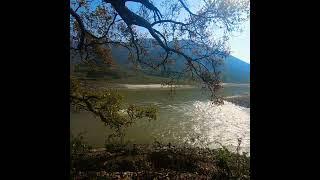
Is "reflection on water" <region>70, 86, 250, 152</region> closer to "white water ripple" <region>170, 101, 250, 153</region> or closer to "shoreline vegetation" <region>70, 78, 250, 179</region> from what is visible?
"white water ripple" <region>170, 101, 250, 153</region>

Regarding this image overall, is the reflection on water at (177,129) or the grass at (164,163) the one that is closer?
the grass at (164,163)

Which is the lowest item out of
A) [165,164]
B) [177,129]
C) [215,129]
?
[215,129]

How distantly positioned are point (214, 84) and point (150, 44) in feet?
7.33

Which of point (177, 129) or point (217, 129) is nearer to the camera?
point (177, 129)

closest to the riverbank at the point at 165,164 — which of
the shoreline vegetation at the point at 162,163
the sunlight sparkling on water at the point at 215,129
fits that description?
the shoreline vegetation at the point at 162,163

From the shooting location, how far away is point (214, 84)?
9109 mm

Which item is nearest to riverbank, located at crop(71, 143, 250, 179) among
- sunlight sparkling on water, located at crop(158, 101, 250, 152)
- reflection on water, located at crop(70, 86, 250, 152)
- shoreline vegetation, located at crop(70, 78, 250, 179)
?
shoreline vegetation, located at crop(70, 78, 250, 179)

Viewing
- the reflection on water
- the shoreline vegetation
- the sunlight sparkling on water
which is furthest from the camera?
the sunlight sparkling on water

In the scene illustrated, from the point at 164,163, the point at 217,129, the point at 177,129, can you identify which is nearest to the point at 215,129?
the point at 217,129

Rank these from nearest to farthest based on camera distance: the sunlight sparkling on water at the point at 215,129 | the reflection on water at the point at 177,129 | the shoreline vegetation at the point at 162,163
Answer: the shoreline vegetation at the point at 162,163
the reflection on water at the point at 177,129
the sunlight sparkling on water at the point at 215,129

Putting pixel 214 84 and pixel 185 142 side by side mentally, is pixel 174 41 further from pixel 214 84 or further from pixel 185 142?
pixel 185 142

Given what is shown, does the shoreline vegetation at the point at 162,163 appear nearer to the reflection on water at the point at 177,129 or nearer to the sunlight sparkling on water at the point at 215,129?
the reflection on water at the point at 177,129

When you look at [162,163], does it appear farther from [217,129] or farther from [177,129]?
[217,129]
